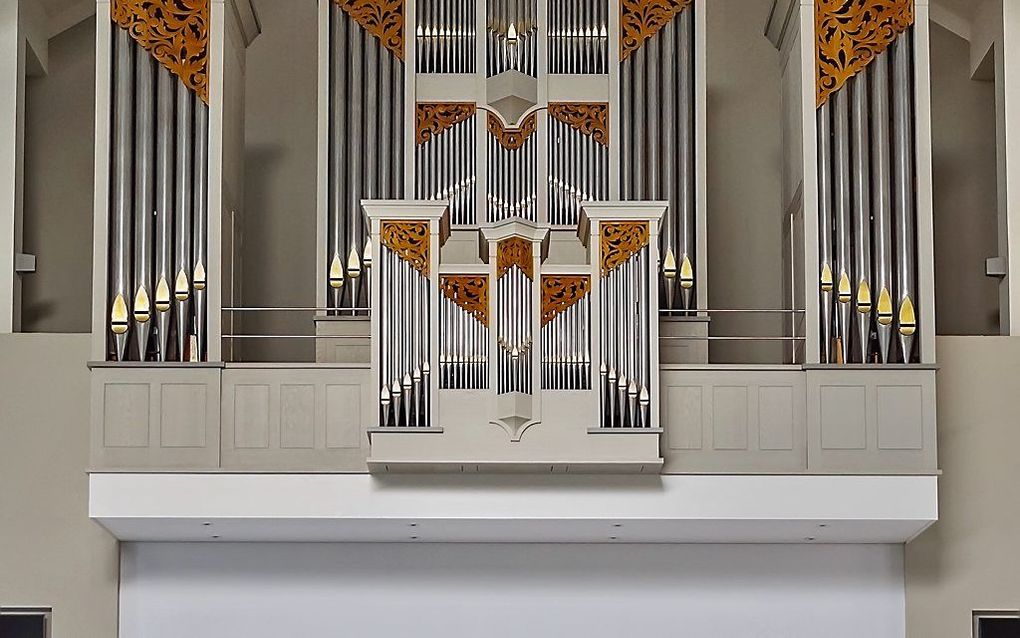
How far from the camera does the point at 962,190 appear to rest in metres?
13.0

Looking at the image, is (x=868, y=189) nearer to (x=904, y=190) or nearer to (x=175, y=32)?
(x=904, y=190)

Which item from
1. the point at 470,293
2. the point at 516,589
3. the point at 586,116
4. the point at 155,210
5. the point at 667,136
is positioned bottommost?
the point at 516,589

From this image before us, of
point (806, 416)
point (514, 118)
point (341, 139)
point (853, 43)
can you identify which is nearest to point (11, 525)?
point (341, 139)

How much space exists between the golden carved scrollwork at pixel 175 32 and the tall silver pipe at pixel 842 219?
3941 millimetres

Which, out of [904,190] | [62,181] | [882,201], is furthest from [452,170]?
[62,181]

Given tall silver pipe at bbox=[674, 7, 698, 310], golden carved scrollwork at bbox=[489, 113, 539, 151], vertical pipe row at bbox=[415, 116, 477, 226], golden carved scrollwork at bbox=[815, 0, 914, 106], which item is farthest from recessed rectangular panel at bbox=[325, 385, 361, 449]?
golden carved scrollwork at bbox=[815, 0, 914, 106]

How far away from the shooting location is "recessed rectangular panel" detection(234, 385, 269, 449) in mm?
10227

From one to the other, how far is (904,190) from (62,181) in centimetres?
646

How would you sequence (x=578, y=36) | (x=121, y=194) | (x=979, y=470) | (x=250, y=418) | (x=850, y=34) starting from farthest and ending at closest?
1. (x=578, y=36)
2. (x=979, y=470)
3. (x=850, y=34)
4. (x=121, y=194)
5. (x=250, y=418)

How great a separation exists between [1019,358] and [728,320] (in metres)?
2.41

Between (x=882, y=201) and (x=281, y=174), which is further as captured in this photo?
(x=281, y=174)

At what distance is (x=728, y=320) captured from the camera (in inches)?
496

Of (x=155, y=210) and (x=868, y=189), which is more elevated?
(x=868, y=189)

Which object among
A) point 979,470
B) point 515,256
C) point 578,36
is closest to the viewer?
point 515,256
